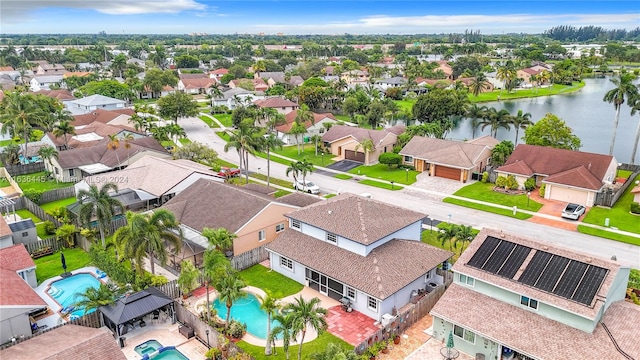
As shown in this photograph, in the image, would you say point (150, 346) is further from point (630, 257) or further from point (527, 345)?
point (630, 257)

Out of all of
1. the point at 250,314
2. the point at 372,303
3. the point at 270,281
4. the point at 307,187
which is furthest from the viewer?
the point at 307,187

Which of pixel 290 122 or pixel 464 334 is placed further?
pixel 290 122

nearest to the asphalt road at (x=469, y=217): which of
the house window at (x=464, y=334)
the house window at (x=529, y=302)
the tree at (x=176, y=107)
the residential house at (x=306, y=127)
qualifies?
the residential house at (x=306, y=127)

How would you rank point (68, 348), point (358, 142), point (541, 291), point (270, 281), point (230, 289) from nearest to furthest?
point (68, 348) → point (541, 291) → point (230, 289) → point (270, 281) → point (358, 142)

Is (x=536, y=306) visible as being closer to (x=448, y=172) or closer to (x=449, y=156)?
(x=448, y=172)

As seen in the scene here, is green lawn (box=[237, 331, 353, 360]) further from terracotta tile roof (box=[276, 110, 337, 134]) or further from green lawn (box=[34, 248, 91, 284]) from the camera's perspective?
terracotta tile roof (box=[276, 110, 337, 134])

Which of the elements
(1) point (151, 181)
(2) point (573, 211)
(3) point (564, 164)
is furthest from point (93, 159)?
(3) point (564, 164)

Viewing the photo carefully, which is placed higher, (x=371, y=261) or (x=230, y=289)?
(x=230, y=289)
